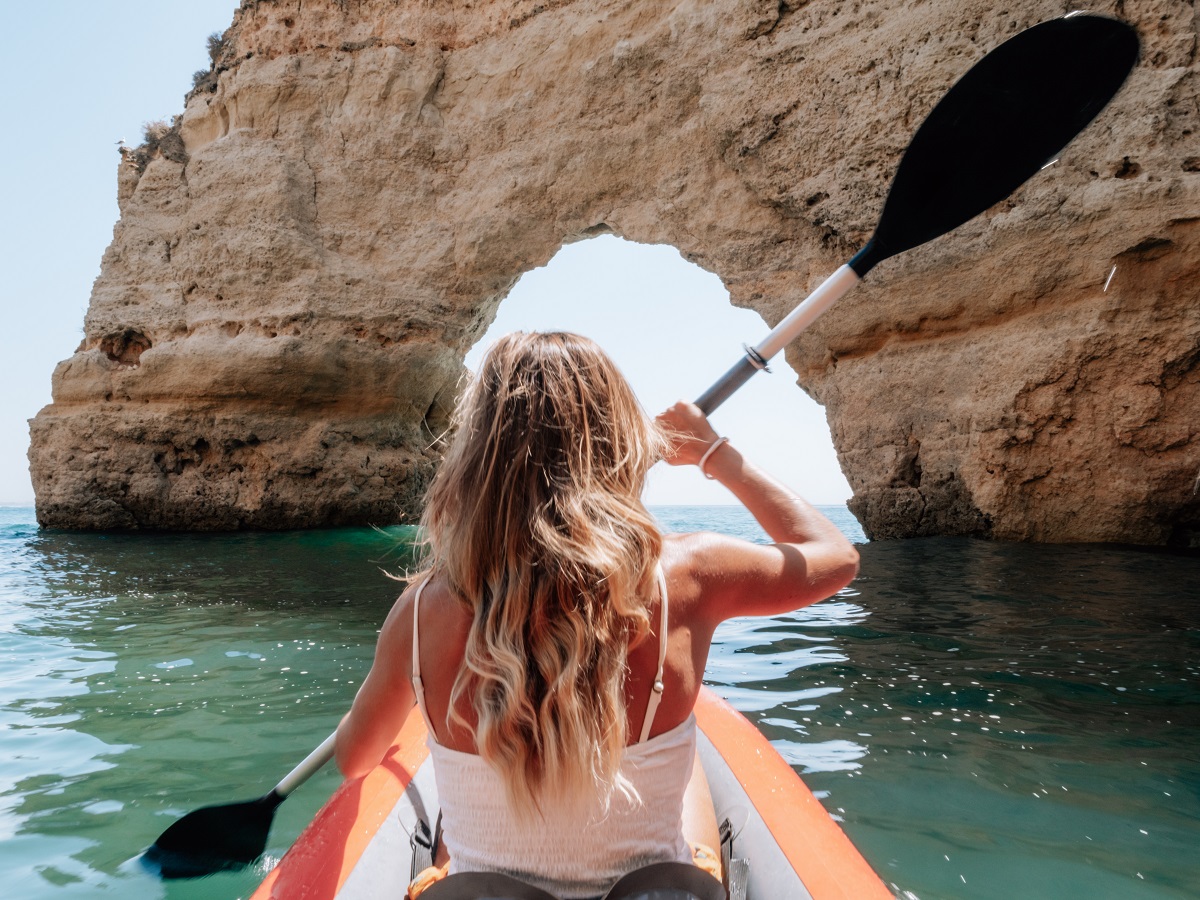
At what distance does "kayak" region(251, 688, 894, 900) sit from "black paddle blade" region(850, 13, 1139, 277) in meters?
1.54

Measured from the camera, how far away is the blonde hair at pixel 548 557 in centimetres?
100

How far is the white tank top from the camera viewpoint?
1040 mm

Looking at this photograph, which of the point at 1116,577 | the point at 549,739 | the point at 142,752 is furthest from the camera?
the point at 1116,577

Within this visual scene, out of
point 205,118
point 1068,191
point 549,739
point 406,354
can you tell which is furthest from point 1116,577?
point 205,118

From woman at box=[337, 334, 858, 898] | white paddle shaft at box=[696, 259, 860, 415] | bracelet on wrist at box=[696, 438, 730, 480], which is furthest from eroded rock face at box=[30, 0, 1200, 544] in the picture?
woman at box=[337, 334, 858, 898]

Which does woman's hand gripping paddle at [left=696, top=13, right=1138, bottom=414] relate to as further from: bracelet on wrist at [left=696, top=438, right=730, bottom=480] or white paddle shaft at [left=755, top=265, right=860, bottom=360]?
bracelet on wrist at [left=696, top=438, right=730, bottom=480]

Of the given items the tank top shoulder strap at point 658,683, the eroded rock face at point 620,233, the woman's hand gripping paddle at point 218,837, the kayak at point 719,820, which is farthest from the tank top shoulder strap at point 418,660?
the eroded rock face at point 620,233

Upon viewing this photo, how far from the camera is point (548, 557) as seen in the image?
1046 mm

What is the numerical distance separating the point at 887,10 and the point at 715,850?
27.0 feet

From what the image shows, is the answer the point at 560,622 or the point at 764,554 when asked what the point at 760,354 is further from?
the point at 560,622

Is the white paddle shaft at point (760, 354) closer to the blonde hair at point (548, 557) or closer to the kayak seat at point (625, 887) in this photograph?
the blonde hair at point (548, 557)

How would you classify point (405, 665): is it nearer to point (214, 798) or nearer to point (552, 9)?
point (214, 798)

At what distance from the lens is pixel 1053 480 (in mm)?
6617

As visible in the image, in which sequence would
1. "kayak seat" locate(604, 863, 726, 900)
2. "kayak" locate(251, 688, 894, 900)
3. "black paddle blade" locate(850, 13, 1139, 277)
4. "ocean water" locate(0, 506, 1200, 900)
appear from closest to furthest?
"kayak seat" locate(604, 863, 726, 900) < "kayak" locate(251, 688, 894, 900) < "ocean water" locate(0, 506, 1200, 900) < "black paddle blade" locate(850, 13, 1139, 277)
